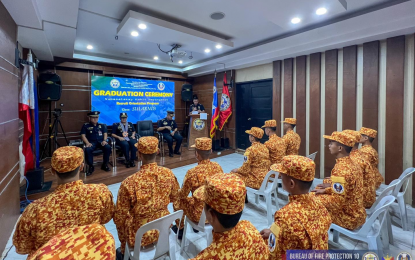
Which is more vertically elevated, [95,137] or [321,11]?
[321,11]

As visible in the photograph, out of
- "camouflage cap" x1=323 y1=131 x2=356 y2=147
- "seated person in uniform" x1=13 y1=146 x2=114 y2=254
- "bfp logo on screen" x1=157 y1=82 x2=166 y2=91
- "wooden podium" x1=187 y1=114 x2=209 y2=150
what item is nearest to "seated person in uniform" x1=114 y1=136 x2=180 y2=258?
"seated person in uniform" x1=13 y1=146 x2=114 y2=254

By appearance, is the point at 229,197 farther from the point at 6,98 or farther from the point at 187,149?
the point at 187,149

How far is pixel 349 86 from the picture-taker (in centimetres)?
361

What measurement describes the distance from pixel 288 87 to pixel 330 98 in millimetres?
935

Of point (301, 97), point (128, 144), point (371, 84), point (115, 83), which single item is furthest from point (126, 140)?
point (371, 84)

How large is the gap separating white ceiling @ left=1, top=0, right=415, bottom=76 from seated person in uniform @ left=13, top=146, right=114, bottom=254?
193cm

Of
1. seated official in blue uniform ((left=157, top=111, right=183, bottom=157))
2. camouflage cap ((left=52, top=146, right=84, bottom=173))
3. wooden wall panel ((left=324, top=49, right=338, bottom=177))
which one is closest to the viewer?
camouflage cap ((left=52, top=146, right=84, bottom=173))

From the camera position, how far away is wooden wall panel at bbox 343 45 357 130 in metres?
3.54

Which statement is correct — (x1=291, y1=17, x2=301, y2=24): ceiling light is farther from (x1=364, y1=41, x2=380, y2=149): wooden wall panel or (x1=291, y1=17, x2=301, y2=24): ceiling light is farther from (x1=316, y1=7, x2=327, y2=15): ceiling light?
(x1=364, y1=41, x2=380, y2=149): wooden wall panel

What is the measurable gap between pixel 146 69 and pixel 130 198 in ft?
17.7

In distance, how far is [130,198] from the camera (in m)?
1.45

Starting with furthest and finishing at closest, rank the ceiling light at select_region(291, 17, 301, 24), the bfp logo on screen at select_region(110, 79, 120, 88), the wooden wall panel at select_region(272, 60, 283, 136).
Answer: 1. the bfp logo on screen at select_region(110, 79, 120, 88)
2. the wooden wall panel at select_region(272, 60, 283, 136)
3. the ceiling light at select_region(291, 17, 301, 24)

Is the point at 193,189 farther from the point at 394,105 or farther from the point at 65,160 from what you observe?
the point at 394,105

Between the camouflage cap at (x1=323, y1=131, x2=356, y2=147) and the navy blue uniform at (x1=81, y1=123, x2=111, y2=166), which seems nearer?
the camouflage cap at (x1=323, y1=131, x2=356, y2=147)
